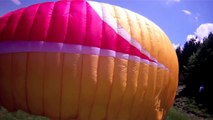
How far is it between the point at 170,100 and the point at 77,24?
3.24 meters

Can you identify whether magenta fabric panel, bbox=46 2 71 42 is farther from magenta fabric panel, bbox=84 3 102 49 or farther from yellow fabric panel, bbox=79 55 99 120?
yellow fabric panel, bbox=79 55 99 120

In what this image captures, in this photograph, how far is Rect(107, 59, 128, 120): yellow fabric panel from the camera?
16.8 feet

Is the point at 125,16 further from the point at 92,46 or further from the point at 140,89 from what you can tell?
the point at 140,89

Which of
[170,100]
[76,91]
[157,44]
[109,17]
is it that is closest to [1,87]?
[76,91]

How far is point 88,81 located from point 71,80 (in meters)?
0.32

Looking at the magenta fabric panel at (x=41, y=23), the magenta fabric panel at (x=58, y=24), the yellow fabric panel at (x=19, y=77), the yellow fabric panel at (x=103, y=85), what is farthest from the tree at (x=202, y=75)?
the yellow fabric panel at (x=19, y=77)

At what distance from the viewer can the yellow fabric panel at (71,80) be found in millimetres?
4812

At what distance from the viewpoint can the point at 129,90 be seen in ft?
17.3

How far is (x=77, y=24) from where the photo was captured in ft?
16.6

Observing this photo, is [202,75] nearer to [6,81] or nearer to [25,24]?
[25,24]

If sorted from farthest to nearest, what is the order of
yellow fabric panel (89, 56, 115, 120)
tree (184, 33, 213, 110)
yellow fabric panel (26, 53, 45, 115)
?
tree (184, 33, 213, 110), yellow fabric panel (89, 56, 115, 120), yellow fabric panel (26, 53, 45, 115)

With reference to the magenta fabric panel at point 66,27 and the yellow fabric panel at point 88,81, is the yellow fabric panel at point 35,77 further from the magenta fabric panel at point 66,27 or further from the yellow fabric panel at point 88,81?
the yellow fabric panel at point 88,81

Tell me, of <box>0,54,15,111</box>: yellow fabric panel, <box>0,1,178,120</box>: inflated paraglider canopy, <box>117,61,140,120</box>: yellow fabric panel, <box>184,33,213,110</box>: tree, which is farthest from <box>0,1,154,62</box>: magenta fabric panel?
<box>184,33,213,110</box>: tree

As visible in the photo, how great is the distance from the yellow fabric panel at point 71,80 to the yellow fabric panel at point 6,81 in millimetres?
1046
